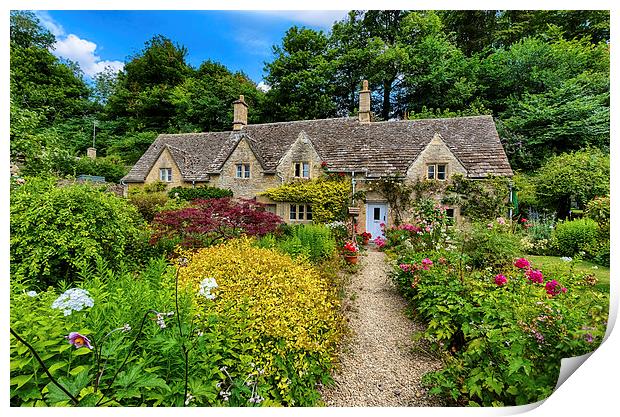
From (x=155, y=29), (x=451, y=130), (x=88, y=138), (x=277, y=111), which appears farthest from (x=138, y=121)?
(x=451, y=130)

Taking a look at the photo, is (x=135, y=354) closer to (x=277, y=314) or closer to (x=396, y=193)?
(x=277, y=314)

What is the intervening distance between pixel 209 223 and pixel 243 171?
5909 mm

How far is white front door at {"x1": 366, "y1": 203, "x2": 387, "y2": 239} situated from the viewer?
9264mm

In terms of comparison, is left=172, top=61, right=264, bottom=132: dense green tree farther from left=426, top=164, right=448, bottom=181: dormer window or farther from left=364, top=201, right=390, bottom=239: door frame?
left=426, top=164, right=448, bottom=181: dormer window

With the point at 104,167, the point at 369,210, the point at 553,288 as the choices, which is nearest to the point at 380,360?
the point at 553,288

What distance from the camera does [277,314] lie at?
8.02 feet

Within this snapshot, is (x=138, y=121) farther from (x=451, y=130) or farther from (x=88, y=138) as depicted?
(x=451, y=130)

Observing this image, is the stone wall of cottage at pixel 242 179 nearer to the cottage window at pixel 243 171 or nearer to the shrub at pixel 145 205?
the cottage window at pixel 243 171

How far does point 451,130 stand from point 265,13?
8.58 m

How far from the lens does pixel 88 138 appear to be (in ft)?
14.4

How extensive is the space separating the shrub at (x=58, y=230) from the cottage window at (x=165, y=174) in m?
5.35

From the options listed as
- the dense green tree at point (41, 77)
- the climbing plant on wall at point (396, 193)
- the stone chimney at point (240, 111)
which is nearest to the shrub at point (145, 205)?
Result: the dense green tree at point (41, 77)

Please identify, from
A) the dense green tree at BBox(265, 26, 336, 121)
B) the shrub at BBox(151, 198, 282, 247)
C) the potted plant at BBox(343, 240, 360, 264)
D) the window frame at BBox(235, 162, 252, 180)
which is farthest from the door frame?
the shrub at BBox(151, 198, 282, 247)

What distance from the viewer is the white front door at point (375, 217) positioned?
9.26 metres
